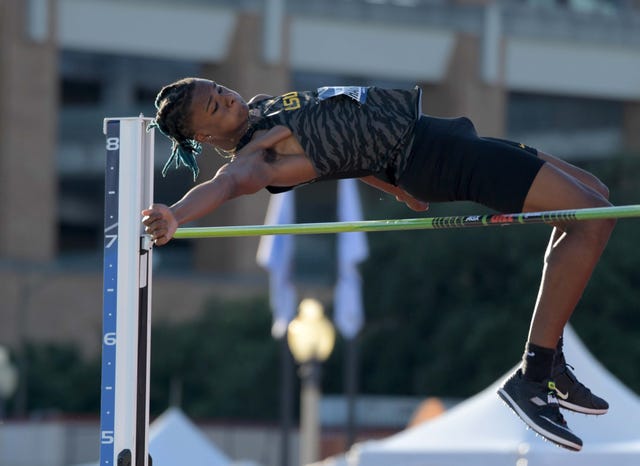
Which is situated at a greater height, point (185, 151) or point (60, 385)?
point (185, 151)

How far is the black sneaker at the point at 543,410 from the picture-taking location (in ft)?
19.8

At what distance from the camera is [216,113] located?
5789 mm

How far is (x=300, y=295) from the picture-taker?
40.6 m

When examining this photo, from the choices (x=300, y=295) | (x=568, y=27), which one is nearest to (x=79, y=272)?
(x=300, y=295)

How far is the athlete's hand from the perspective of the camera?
5410mm

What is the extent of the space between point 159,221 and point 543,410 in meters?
1.73

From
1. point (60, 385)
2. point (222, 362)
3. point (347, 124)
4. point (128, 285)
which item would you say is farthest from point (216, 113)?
point (60, 385)

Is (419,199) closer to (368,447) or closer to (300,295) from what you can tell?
(368,447)

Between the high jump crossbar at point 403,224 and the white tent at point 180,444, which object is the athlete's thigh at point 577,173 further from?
the white tent at point 180,444

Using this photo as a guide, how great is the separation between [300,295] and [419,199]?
34495mm

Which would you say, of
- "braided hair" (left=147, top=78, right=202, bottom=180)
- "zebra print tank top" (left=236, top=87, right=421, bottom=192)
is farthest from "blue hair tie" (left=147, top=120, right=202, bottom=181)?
"zebra print tank top" (left=236, top=87, right=421, bottom=192)

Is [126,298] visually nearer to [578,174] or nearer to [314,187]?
[578,174]

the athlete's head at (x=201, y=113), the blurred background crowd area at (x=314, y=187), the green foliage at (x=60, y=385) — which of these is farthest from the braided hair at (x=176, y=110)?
the green foliage at (x=60, y=385)

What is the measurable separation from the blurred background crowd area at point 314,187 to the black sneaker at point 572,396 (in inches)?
933
